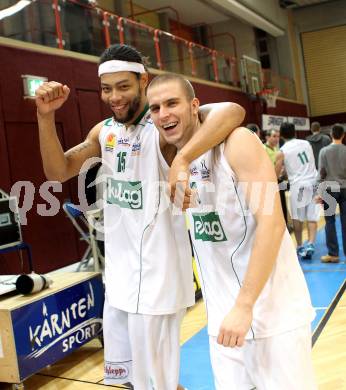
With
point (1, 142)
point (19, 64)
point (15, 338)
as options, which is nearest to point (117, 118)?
point (15, 338)

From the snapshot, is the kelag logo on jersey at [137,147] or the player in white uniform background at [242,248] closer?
the player in white uniform background at [242,248]

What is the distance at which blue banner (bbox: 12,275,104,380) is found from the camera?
11.5 feet

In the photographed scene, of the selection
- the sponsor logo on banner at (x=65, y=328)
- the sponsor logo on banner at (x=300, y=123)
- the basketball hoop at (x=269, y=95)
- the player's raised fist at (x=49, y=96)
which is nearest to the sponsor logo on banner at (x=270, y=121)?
the basketball hoop at (x=269, y=95)

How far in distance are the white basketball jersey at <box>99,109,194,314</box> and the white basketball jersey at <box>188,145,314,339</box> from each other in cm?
46

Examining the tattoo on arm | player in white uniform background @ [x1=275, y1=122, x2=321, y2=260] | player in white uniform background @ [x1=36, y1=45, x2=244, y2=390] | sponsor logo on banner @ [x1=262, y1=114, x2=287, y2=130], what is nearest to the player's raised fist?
player in white uniform background @ [x1=36, y1=45, x2=244, y2=390]

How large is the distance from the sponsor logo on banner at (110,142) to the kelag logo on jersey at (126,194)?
14 cm

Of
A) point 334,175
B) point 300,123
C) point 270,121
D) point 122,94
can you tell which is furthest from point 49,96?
point 300,123

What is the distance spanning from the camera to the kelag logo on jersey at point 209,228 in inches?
70.6

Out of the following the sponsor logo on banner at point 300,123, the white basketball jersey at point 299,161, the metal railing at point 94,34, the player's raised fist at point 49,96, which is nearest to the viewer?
the player's raised fist at point 49,96

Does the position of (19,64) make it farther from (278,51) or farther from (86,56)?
(278,51)

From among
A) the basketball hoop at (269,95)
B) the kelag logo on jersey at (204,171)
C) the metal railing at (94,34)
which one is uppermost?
the metal railing at (94,34)

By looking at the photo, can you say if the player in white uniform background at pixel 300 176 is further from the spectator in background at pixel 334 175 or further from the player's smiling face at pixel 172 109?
the player's smiling face at pixel 172 109

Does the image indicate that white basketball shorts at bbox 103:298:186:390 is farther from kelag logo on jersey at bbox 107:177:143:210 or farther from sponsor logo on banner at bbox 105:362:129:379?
kelag logo on jersey at bbox 107:177:143:210

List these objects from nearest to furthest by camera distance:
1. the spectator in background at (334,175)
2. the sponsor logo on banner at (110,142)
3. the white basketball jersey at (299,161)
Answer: the sponsor logo on banner at (110,142)
the spectator in background at (334,175)
the white basketball jersey at (299,161)
